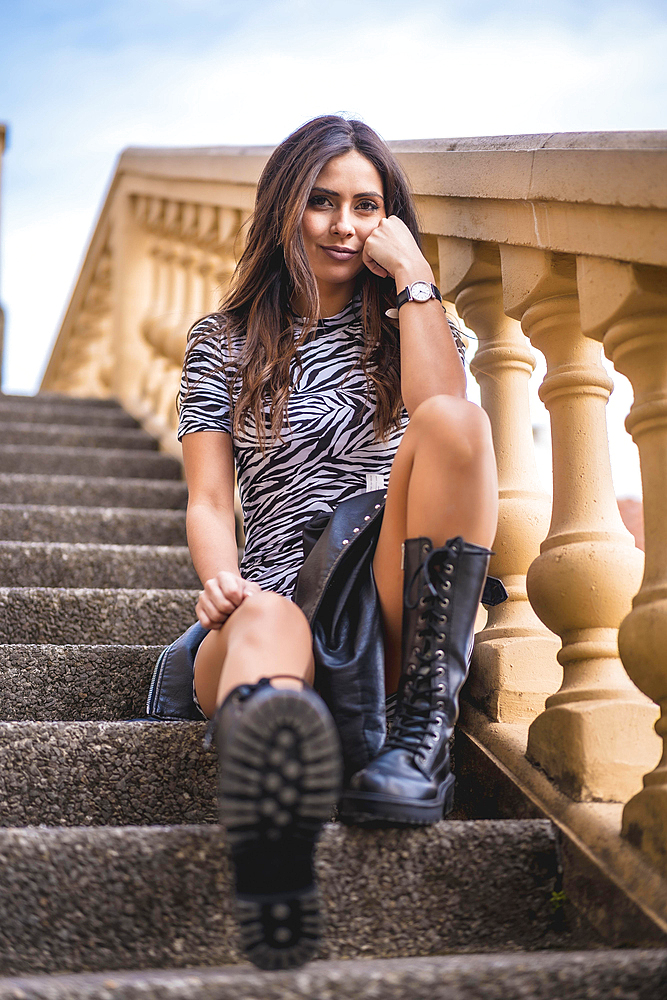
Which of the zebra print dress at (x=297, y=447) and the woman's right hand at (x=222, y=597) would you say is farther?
the zebra print dress at (x=297, y=447)

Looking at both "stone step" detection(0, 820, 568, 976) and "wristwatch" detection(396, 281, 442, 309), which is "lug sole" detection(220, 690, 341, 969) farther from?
"wristwatch" detection(396, 281, 442, 309)

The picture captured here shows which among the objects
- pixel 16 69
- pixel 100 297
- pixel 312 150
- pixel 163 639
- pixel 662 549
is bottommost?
pixel 163 639

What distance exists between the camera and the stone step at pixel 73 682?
150cm

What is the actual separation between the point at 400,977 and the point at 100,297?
540cm

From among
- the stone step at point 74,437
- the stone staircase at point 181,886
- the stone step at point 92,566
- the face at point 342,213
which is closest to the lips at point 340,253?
the face at point 342,213

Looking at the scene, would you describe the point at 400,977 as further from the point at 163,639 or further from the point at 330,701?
the point at 163,639

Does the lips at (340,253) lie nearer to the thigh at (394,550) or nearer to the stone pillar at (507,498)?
the stone pillar at (507,498)

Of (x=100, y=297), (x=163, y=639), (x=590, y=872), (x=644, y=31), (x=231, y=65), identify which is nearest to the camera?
(x=590, y=872)

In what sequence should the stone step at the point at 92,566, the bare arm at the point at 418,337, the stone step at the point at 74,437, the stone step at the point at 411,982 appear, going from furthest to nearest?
1. the stone step at the point at 74,437
2. the stone step at the point at 92,566
3. the bare arm at the point at 418,337
4. the stone step at the point at 411,982

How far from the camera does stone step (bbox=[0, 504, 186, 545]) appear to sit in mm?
2379

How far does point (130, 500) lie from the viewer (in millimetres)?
2801

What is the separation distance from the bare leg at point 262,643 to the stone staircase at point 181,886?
0.17m

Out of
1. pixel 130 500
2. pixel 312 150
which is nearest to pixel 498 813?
pixel 312 150

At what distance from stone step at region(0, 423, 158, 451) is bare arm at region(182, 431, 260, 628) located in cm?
202
